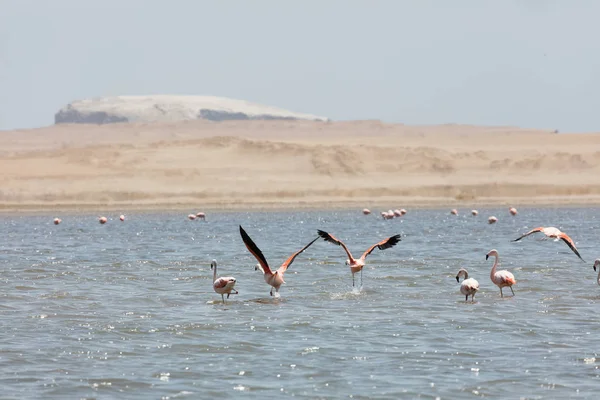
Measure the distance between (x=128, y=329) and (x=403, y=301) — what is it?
5.07 metres

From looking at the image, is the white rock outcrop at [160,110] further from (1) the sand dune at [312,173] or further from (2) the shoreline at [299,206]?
(2) the shoreline at [299,206]

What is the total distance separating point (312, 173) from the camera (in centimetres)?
7594

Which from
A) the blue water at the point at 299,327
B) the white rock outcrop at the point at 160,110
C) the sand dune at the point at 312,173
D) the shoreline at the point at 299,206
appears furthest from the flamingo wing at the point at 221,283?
the white rock outcrop at the point at 160,110

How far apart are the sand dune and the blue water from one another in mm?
33447

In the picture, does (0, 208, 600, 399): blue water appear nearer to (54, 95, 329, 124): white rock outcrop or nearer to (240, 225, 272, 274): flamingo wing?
(240, 225, 272, 274): flamingo wing

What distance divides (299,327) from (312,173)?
2382 inches

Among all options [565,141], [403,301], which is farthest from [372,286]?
[565,141]

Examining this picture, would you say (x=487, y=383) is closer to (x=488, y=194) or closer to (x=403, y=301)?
(x=403, y=301)

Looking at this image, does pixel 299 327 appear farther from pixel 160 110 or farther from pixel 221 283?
pixel 160 110

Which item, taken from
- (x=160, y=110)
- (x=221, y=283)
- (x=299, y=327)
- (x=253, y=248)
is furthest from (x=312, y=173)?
(x=160, y=110)

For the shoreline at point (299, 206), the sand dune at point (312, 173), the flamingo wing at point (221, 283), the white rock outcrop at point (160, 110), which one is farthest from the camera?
the white rock outcrop at point (160, 110)

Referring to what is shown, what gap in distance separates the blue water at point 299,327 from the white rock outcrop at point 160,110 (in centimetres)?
13107

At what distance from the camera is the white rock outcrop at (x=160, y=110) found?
16100cm

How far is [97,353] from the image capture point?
535 inches
